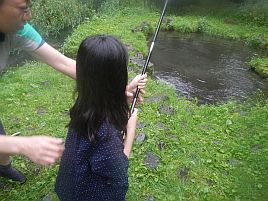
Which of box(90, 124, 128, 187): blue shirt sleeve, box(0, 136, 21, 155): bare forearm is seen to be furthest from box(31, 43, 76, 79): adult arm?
box(0, 136, 21, 155): bare forearm

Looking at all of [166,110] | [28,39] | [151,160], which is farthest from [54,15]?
[28,39]

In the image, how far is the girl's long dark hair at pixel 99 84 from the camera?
6.36 feet

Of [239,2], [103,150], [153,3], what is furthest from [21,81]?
[239,2]

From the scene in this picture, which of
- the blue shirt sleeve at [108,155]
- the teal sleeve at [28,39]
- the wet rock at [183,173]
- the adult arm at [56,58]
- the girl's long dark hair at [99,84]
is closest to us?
the girl's long dark hair at [99,84]

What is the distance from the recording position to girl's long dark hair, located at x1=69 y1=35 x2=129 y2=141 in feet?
6.36

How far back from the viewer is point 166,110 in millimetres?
5305

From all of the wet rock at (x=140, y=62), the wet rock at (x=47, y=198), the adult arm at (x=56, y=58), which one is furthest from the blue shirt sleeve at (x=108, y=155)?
the wet rock at (x=140, y=62)

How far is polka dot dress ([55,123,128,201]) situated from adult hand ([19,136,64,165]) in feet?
1.19

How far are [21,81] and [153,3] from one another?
9.07 metres

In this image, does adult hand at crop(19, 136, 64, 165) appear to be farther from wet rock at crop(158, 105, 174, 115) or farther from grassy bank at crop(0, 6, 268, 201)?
wet rock at crop(158, 105, 174, 115)

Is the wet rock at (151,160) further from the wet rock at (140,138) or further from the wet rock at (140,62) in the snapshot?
the wet rock at (140,62)

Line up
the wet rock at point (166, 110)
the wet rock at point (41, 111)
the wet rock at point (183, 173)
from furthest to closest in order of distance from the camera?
the wet rock at point (166, 110), the wet rock at point (41, 111), the wet rock at point (183, 173)

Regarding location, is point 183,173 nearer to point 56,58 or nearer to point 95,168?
point 56,58

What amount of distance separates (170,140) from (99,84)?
2.59 m
